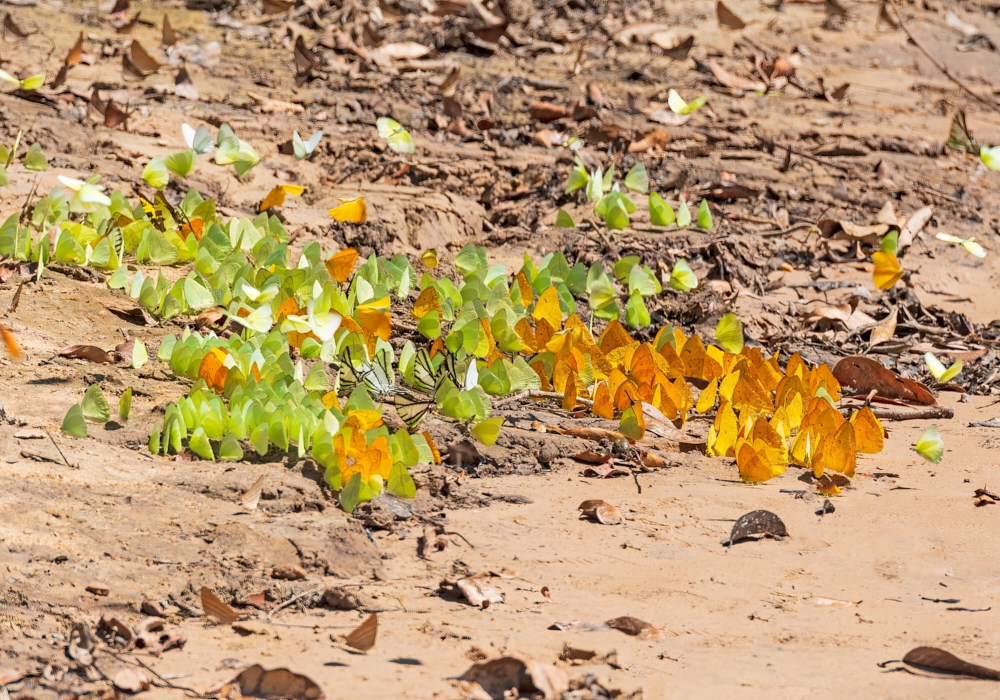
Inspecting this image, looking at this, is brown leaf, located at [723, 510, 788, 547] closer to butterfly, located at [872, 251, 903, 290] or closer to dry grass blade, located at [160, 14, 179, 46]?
butterfly, located at [872, 251, 903, 290]

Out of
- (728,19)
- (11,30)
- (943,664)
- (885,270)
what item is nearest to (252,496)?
(943,664)

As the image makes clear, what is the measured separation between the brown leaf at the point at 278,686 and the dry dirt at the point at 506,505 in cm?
4

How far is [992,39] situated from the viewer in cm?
661

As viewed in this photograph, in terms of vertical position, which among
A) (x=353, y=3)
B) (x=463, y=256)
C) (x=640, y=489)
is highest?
(x=353, y=3)

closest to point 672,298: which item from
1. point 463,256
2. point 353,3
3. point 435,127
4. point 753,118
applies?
point 463,256

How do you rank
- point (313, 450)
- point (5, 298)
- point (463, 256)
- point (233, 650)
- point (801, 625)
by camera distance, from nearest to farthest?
point (233, 650)
point (801, 625)
point (313, 450)
point (5, 298)
point (463, 256)

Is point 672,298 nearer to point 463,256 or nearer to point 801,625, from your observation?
point 463,256

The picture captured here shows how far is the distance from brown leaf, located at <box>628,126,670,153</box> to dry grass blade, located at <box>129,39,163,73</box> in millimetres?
2263

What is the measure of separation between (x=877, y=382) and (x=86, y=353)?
89.3 inches

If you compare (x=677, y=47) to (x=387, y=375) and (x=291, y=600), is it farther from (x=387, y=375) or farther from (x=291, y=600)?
(x=291, y=600)

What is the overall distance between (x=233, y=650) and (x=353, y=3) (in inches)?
199

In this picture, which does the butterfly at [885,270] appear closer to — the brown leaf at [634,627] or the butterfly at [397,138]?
the butterfly at [397,138]

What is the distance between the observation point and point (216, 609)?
1.72 metres

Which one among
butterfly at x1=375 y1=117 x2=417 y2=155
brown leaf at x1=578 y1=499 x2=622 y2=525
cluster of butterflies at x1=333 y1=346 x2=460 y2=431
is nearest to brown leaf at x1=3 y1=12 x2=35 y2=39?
butterfly at x1=375 y1=117 x2=417 y2=155
